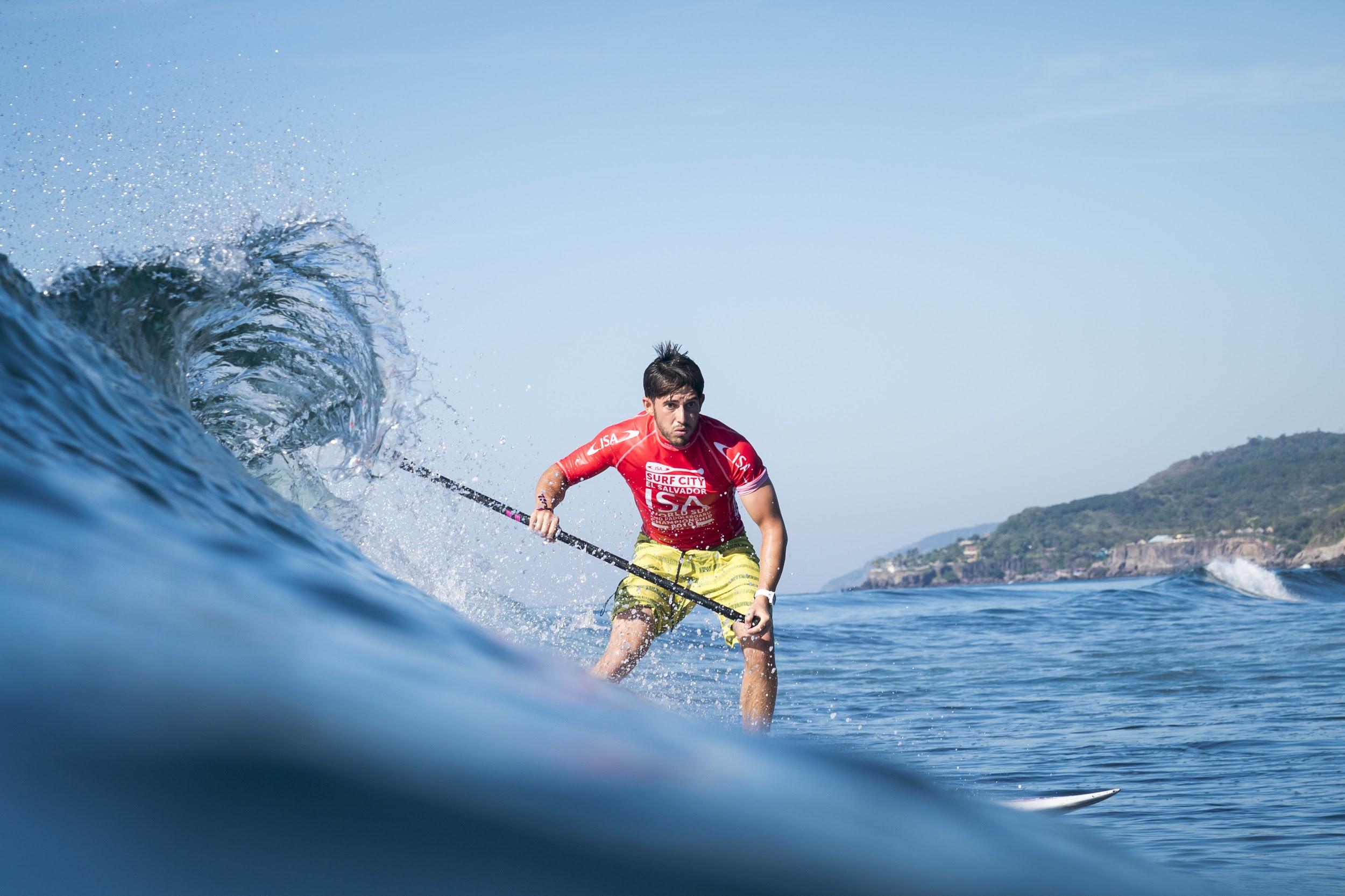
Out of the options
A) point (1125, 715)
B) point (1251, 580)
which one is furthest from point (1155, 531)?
point (1125, 715)

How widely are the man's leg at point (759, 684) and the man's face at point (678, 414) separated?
1.05m

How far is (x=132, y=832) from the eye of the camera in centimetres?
71

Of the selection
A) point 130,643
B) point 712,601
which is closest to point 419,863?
point 130,643

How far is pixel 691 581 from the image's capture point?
5.82 meters

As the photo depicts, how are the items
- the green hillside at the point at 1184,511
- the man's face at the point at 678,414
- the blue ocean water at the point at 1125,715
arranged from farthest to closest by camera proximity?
the green hillside at the point at 1184,511 < the man's face at the point at 678,414 < the blue ocean water at the point at 1125,715

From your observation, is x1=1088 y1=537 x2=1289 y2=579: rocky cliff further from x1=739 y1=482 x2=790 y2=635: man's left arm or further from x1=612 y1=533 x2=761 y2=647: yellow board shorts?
x1=739 y1=482 x2=790 y2=635: man's left arm

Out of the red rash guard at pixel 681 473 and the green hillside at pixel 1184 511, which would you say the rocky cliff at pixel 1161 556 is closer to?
the green hillside at pixel 1184 511

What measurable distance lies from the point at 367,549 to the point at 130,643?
4.89 meters

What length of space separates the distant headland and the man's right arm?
118 m

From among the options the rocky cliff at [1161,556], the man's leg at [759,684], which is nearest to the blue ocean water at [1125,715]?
the man's leg at [759,684]

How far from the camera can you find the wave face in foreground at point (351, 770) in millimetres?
723

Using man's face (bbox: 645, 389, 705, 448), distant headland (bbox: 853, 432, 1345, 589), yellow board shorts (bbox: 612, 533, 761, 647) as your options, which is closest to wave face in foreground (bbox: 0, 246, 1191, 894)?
man's face (bbox: 645, 389, 705, 448)

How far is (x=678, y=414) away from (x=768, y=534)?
804mm

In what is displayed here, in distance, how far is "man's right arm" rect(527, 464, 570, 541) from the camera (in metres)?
5.40
